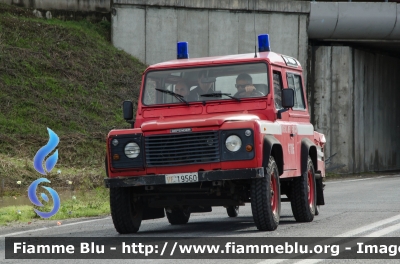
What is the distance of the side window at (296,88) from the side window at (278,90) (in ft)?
1.72

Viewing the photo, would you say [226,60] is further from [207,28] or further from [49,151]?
[207,28]

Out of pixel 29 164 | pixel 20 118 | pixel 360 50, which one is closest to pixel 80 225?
pixel 29 164

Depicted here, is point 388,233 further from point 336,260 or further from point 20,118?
point 20,118

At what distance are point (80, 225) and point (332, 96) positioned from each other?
24085 millimetres

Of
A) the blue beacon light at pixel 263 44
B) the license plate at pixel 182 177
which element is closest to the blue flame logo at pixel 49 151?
the license plate at pixel 182 177

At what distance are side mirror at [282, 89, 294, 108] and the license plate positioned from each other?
6.57ft

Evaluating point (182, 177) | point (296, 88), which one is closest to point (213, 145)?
point (182, 177)

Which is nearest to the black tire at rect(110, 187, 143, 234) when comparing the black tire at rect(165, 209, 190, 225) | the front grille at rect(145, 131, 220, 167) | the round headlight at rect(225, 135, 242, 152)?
the front grille at rect(145, 131, 220, 167)

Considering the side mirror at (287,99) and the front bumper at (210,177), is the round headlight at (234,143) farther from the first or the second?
the side mirror at (287,99)

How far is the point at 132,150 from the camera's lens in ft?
39.7

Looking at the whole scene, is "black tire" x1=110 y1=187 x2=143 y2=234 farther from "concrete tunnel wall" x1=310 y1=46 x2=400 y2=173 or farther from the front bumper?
"concrete tunnel wall" x1=310 y1=46 x2=400 y2=173

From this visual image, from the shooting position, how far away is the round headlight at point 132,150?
39.6 feet

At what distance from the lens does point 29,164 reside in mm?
25000

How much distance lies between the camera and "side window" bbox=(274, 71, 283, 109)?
13.2 meters
